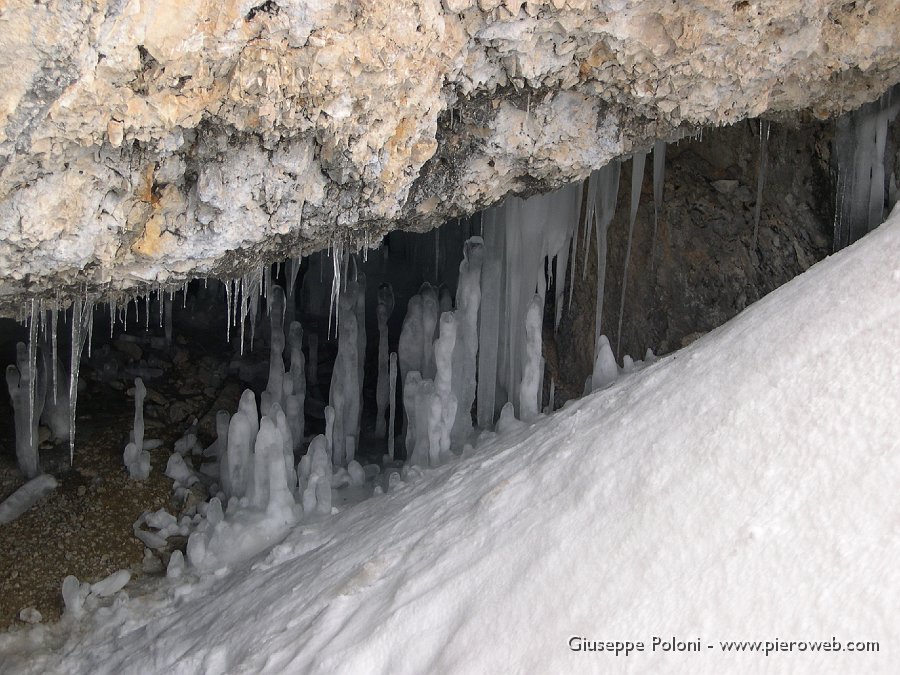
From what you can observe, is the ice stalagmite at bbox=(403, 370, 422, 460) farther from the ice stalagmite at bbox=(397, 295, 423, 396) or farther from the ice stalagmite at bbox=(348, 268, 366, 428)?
the ice stalagmite at bbox=(348, 268, 366, 428)

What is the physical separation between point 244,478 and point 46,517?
1.59 metres

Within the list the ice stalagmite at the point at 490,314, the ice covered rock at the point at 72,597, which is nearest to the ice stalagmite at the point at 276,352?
the ice stalagmite at the point at 490,314

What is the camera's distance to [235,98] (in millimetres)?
3607

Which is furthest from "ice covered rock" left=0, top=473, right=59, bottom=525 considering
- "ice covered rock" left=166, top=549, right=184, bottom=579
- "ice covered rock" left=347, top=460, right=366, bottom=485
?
"ice covered rock" left=347, top=460, right=366, bottom=485

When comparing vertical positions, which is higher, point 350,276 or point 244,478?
point 350,276

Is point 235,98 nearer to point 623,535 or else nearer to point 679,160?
point 623,535

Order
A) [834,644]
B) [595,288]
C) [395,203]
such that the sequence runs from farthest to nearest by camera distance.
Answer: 1. [595,288]
2. [395,203]
3. [834,644]

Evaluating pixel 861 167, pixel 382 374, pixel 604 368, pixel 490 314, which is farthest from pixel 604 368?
pixel 382 374

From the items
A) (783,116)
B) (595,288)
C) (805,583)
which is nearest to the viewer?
(805,583)

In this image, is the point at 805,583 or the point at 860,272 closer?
the point at 805,583

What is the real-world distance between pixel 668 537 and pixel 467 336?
4086 millimetres

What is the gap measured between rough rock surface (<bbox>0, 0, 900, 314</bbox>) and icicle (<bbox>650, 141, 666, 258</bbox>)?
1303mm

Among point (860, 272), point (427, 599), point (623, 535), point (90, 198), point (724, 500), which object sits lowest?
point (427, 599)

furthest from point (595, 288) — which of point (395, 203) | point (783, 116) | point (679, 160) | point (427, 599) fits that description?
point (427, 599)
